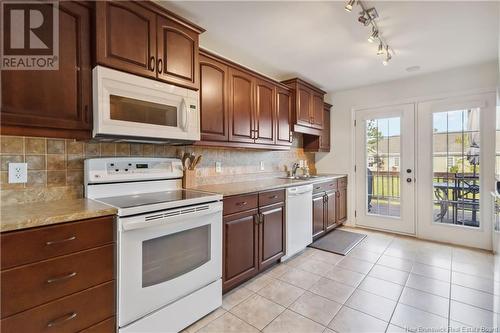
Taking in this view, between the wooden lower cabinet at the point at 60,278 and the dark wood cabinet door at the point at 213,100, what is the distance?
1.21 meters

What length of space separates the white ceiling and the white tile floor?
2382mm

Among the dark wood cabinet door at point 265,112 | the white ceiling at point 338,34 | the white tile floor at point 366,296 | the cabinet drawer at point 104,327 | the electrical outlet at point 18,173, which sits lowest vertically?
the white tile floor at point 366,296

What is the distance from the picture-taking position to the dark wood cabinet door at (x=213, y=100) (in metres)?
2.23

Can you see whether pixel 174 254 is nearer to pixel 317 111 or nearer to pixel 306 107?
pixel 306 107

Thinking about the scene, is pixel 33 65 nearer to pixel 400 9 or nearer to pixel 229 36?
pixel 229 36

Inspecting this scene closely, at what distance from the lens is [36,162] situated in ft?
5.11

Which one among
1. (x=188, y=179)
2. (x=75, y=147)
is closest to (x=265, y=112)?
(x=188, y=179)

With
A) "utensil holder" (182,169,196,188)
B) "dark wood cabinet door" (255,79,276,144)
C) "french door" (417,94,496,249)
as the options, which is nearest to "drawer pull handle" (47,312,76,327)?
"utensil holder" (182,169,196,188)

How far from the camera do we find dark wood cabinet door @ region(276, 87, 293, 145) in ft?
10.4

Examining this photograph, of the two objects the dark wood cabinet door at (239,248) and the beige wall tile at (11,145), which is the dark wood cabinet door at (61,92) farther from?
the dark wood cabinet door at (239,248)

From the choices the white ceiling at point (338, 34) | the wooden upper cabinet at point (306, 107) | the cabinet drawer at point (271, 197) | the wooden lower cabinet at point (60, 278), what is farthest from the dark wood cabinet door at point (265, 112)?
the wooden lower cabinet at point (60, 278)

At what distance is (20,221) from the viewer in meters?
1.08

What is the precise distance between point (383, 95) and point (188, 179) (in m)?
3.36

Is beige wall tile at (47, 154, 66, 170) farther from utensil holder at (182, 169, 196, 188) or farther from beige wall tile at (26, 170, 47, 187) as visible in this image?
utensil holder at (182, 169, 196, 188)
